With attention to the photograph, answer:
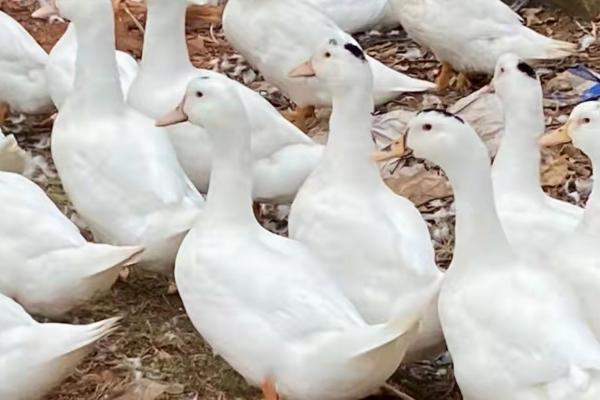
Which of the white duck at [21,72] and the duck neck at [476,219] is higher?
the duck neck at [476,219]

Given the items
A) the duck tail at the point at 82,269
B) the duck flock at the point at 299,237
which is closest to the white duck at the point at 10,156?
the duck flock at the point at 299,237

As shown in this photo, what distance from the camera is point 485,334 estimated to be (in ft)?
11.3

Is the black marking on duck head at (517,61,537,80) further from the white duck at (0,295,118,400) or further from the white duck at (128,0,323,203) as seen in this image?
the white duck at (0,295,118,400)

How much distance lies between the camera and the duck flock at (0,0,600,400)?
345 cm

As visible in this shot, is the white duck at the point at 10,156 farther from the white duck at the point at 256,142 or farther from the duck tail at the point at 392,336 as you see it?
the duck tail at the point at 392,336

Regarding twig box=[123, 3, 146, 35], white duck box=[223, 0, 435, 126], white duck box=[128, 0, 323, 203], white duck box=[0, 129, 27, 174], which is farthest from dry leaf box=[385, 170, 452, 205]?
twig box=[123, 3, 146, 35]

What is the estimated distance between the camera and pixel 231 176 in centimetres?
389

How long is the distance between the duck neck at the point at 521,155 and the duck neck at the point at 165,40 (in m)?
1.18

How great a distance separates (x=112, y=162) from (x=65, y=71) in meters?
0.87

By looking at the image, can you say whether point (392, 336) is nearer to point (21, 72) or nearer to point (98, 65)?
point (98, 65)

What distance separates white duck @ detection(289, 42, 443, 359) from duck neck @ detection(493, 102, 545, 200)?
0.35 metres

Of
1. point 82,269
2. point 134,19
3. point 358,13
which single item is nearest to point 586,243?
point 82,269

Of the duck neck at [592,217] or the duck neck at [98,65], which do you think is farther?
the duck neck at [98,65]

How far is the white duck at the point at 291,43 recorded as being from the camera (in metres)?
5.19
